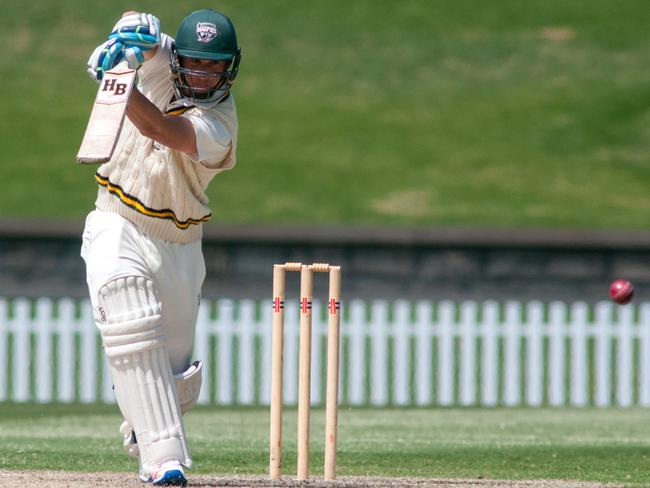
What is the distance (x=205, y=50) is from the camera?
18.2 feet

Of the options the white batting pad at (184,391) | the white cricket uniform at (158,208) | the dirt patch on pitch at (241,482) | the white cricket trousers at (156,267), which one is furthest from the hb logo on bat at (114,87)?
the dirt patch on pitch at (241,482)

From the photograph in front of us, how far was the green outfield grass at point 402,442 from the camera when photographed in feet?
23.4

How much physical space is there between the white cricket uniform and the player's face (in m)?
0.09

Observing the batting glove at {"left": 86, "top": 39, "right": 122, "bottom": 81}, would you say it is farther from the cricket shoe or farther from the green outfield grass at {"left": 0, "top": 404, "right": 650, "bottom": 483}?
the green outfield grass at {"left": 0, "top": 404, "right": 650, "bottom": 483}

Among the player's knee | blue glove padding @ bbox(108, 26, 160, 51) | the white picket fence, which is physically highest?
blue glove padding @ bbox(108, 26, 160, 51)

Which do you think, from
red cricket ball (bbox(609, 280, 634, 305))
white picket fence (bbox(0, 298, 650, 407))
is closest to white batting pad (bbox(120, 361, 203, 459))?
red cricket ball (bbox(609, 280, 634, 305))

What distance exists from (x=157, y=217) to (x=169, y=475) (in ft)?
3.28

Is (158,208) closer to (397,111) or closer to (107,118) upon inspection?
(107,118)

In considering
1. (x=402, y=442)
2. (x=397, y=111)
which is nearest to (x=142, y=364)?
(x=402, y=442)

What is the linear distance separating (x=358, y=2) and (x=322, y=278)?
1188 centimetres

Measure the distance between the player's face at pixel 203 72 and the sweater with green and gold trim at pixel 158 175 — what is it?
0.09 metres

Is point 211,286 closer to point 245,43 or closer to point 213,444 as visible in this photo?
point 213,444

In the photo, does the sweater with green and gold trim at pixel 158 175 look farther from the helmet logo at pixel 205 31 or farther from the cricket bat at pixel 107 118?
the cricket bat at pixel 107 118

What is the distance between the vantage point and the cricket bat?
16.6 feet
